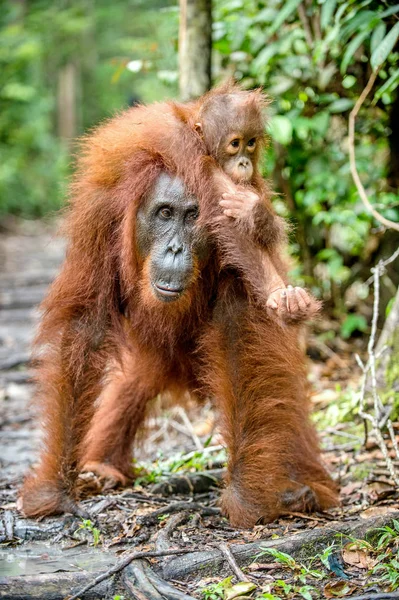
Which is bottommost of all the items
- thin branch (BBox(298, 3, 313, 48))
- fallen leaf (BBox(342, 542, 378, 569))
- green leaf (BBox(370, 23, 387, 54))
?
fallen leaf (BBox(342, 542, 378, 569))

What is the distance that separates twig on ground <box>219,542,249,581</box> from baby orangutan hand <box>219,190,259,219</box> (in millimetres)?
1290

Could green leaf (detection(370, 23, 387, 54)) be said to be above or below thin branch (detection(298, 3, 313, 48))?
below

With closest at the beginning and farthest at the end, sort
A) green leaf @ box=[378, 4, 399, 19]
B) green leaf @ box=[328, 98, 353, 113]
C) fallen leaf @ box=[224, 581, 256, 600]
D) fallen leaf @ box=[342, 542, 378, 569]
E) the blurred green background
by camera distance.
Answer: fallen leaf @ box=[224, 581, 256, 600], fallen leaf @ box=[342, 542, 378, 569], green leaf @ box=[378, 4, 399, 19], the blurred green background, green leaf @ box=[328, 98, 353, 113]

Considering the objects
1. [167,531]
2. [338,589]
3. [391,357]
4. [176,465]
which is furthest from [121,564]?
[391,357]

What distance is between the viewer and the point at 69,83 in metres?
21.3

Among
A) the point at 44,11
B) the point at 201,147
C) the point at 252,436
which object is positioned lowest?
the point at 252,436

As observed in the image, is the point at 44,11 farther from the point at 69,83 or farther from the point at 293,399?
the point at 293,399

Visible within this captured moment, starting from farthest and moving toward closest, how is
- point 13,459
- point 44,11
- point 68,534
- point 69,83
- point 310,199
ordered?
point 69,83, point 44,11, point 310,199, point 13,459, point 68,534

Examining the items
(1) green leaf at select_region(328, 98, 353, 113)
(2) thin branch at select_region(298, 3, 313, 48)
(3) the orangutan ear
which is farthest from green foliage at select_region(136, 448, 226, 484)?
(2) thin branch at select_region(298, 3, 313, 48)

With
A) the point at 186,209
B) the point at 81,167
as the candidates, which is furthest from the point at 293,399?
the point at 81,167

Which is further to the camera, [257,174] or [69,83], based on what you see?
[69,83]

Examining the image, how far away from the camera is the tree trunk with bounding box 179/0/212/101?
4.87 meters

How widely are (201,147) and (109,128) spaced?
1.70ft

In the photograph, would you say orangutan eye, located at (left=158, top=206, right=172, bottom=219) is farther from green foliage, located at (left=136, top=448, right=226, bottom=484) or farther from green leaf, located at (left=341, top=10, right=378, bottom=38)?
green leaf, located at (left=341, top=10, right=378, bottom=38)
